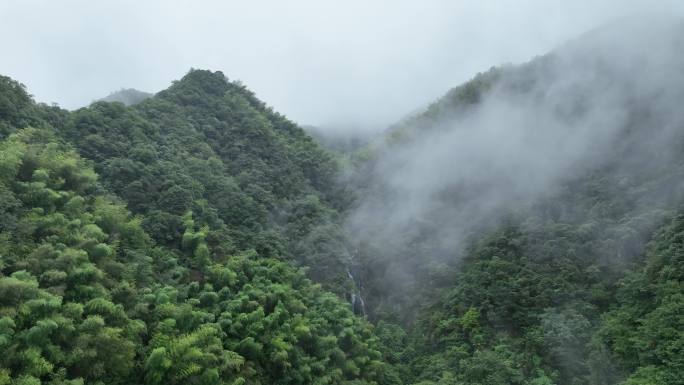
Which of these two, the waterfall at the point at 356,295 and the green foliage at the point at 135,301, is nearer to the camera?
the green foliage at the point at 135,301

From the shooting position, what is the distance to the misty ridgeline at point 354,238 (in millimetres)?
16672

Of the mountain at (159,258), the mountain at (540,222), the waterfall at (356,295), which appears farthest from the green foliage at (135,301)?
the mountain at (540,222)

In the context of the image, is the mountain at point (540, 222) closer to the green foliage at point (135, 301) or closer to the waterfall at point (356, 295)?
the waterfall at point (356, 295)

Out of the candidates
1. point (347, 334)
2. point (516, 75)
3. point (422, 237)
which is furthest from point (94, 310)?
point (516, 75)

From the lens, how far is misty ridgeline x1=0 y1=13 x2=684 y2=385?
54.7 feet

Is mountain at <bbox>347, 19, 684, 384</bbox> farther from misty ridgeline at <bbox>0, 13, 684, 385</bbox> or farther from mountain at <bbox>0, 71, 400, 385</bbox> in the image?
mountain at <bbox>0, 71, 400, 385</bbox>

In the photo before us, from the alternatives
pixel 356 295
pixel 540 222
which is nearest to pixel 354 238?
pixel 356 295

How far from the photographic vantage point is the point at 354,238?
36.7 metres

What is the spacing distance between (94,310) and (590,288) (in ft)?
70.7

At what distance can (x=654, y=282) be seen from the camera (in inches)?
895

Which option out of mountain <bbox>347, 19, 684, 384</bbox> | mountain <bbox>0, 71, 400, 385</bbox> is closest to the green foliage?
mountain <bbox>0, 71, 400, 385</bbox>

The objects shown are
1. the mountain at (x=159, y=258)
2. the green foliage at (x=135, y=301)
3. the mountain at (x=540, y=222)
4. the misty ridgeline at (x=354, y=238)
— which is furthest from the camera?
the mountain at (x=540, y=222)

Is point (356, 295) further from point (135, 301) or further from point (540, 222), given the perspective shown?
point (135, 301)

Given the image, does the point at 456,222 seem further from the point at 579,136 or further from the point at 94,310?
the point at 94,310
